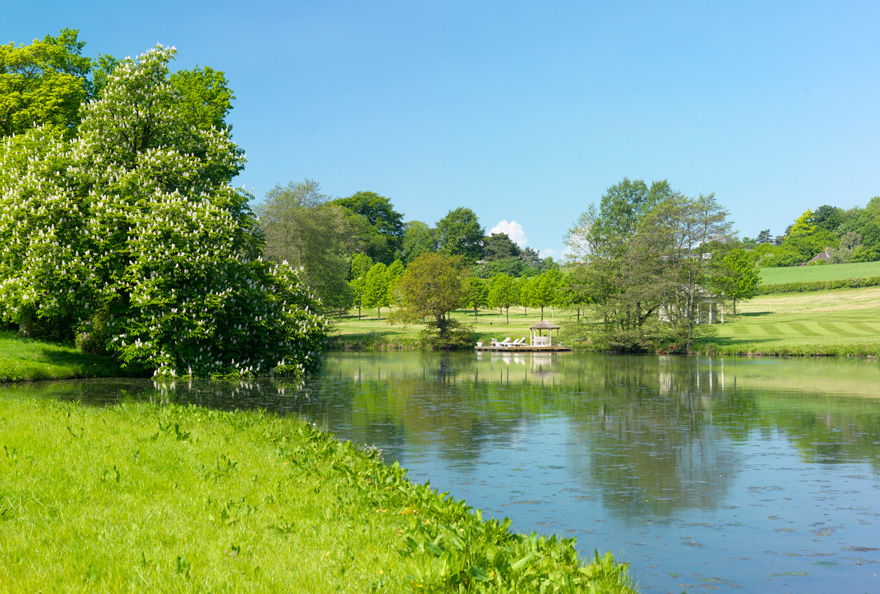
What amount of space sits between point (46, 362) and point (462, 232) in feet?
400

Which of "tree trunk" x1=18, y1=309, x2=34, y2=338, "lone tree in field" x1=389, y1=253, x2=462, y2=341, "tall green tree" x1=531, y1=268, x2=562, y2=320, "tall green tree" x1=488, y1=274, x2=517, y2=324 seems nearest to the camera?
"tree trunk" x1=18, y1=309, x2=34, y2=338

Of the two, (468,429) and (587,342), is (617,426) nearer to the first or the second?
→ (468,429)

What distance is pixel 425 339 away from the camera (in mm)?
74875

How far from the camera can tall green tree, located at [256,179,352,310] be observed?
6706 centimetres

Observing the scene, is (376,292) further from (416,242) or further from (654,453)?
(654,453)

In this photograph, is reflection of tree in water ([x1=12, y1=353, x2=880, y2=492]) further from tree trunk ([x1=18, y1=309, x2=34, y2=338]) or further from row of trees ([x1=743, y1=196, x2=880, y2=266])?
row of trees ([x1=743, y1=196, x2=880, y2=266])

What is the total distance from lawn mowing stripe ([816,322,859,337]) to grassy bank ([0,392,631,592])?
213ft

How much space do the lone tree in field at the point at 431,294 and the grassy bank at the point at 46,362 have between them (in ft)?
155

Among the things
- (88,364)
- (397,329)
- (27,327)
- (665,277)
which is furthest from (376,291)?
(88,364)

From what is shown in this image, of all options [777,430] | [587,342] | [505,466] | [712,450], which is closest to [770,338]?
[587,342]

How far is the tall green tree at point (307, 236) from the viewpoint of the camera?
220 feet

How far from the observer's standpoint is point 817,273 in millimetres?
130125

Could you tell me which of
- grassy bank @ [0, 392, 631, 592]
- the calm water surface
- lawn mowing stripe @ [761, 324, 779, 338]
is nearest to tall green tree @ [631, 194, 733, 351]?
lawn mowing stripe @ [761, 324, 779, 338]

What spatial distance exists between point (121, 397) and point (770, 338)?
Result: 2361 inches
